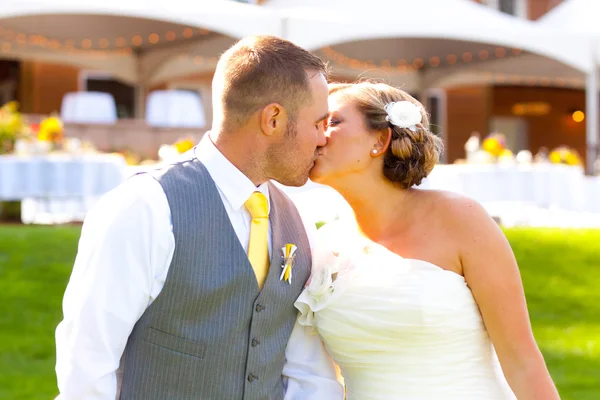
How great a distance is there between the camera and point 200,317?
2.05m

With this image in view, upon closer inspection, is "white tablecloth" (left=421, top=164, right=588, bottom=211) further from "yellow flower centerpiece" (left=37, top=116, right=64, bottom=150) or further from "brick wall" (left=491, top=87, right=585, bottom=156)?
"brick wall" (left=491, top=87, right=585, bottom=156)

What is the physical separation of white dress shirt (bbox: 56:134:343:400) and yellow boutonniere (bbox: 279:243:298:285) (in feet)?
1.17

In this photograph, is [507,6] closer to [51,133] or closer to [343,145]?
[51,133]

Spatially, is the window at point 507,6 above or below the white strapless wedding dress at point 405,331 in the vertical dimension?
above

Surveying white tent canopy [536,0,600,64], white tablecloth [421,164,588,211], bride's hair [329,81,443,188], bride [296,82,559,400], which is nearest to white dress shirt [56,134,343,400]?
bride [296,82,559,400]

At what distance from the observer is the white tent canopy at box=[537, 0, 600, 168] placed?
42.2 ft

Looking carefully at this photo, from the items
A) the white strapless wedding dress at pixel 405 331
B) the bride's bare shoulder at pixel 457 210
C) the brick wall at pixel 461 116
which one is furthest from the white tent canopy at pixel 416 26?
the brick wall at pixel 461 116

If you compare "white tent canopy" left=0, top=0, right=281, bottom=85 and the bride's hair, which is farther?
"white tent canopy" left=0, top=0, right=281, bottom=85

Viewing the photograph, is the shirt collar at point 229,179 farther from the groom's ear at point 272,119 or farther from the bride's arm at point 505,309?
the bride's arm at point 505,309

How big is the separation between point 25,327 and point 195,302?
13.8ft

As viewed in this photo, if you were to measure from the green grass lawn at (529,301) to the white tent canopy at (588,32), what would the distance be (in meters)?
5.41

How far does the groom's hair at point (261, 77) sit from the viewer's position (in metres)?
2.09

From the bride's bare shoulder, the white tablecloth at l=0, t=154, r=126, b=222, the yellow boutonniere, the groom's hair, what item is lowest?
the white tablecloth at l=0, t=154, r=126, b=222

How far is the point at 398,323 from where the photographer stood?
2.59 meters
